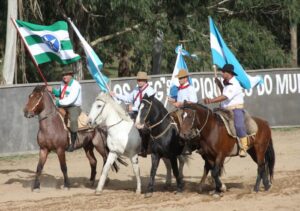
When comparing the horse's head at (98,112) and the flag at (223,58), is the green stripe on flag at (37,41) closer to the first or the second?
the horse's head at (98,112)

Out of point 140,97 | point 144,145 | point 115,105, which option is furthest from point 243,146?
point 115,105

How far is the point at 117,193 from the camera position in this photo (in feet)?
44.1

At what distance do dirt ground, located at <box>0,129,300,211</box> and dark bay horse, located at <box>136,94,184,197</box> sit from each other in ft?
1.77

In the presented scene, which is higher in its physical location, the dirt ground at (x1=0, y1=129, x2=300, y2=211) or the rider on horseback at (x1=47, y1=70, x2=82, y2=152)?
the rider on horseback at (x1=47, y1=70, x2=82, y2=152)

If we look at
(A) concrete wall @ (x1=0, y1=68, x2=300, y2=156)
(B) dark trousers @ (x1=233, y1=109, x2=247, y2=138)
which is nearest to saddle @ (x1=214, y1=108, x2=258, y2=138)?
(B) dark trousers @ (x1=233, y1=109, x2=247, y2=138)

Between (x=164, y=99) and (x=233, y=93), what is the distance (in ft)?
29.1

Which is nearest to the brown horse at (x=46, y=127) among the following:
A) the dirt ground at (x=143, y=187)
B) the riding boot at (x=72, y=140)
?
the riding boot at (x=72, y=140)

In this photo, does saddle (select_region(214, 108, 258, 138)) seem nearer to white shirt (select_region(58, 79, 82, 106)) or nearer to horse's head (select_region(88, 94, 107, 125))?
horse's head (select_region(88, 94, 107, 125))

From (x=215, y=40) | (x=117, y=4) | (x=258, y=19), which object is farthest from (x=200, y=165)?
(x=258, y=19)

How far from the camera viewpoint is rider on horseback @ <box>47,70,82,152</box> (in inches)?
560

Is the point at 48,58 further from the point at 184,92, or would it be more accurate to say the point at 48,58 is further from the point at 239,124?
the point at 239,124

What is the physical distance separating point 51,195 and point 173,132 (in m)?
2.62

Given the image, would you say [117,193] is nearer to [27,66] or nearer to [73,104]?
[73,104]

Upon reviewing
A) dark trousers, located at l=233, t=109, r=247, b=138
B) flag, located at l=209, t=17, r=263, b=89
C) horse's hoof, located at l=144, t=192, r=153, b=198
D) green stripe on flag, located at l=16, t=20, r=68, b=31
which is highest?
green stripe on flag, located at l=16, t=20, r=68, b=31
